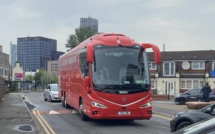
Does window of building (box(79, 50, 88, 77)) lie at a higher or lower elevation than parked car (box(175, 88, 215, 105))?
higher

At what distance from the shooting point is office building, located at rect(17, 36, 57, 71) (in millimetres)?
175000

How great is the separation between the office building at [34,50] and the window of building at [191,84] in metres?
122

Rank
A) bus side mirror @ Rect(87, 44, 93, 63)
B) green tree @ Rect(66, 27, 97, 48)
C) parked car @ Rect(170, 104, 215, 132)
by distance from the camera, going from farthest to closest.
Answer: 1. green tree @ Rect(66, 27, 97, 48)
2. bus side mirror @ Rect(87, 44, 93, 63)
3. parked car @ Rect(170, 104, 215, 132)

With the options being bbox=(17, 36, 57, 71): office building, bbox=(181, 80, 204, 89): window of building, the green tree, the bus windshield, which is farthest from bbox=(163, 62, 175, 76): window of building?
bbox=(17, 36, 57, 71): office building

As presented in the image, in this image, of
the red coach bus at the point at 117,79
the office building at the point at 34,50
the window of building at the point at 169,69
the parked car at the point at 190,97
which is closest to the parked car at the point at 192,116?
the red coach bus at the point at 117,79

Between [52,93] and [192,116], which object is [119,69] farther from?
[52,93]

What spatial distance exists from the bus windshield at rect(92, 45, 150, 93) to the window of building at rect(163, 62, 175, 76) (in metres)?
44.1

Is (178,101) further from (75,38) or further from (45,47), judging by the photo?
(45,47)

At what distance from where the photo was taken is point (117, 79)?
1471cm

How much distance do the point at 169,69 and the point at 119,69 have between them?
45.4 m

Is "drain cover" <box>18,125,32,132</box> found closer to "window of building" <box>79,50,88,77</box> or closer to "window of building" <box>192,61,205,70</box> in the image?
"window of building" <box>79,50,88,77</box>

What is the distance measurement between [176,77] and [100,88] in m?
44.3

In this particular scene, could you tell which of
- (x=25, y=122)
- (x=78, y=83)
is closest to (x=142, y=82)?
(x=78, y=83)

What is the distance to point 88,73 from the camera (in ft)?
49.8
